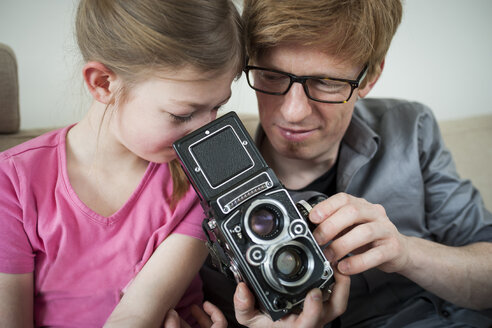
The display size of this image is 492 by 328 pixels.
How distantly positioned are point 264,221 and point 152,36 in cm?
40

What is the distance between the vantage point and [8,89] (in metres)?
1.20

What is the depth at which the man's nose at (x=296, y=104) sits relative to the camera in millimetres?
1067

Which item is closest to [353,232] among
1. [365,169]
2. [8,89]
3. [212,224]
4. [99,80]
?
[212,224]

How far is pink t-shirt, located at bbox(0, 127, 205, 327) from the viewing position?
911mm

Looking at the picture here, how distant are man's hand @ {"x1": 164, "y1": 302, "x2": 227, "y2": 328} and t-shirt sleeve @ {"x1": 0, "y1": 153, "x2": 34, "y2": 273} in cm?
31

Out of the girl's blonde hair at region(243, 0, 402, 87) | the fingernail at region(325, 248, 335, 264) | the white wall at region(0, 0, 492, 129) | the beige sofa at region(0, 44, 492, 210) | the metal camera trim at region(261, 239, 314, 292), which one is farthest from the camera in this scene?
the white wall at region(0, 0, 492, 129)

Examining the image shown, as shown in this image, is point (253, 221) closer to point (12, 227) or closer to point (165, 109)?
point (165, 109)

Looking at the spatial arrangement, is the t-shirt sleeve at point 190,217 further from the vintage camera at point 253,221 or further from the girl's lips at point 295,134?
the girl's lips at point 295,134

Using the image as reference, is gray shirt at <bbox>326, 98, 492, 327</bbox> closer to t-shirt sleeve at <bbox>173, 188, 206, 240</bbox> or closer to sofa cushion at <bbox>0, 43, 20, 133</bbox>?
t-shirt sleeve at <bbox>173, 188, 206, 240</bbox>

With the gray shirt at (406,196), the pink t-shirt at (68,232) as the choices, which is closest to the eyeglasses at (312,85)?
the gray shirt at (406,196)

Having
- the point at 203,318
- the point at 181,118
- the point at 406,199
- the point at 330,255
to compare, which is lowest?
the point at 203,318

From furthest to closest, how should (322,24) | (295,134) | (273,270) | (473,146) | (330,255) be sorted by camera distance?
(473,146), (295,134), (322,24), (330,255), (273,270)

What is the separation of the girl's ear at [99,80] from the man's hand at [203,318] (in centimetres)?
47

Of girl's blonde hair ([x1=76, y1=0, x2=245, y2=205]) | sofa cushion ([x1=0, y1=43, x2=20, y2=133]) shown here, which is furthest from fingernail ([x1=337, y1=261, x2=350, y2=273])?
sofa cushion ([x1=0, y1=43, x2=20, y2=133])
